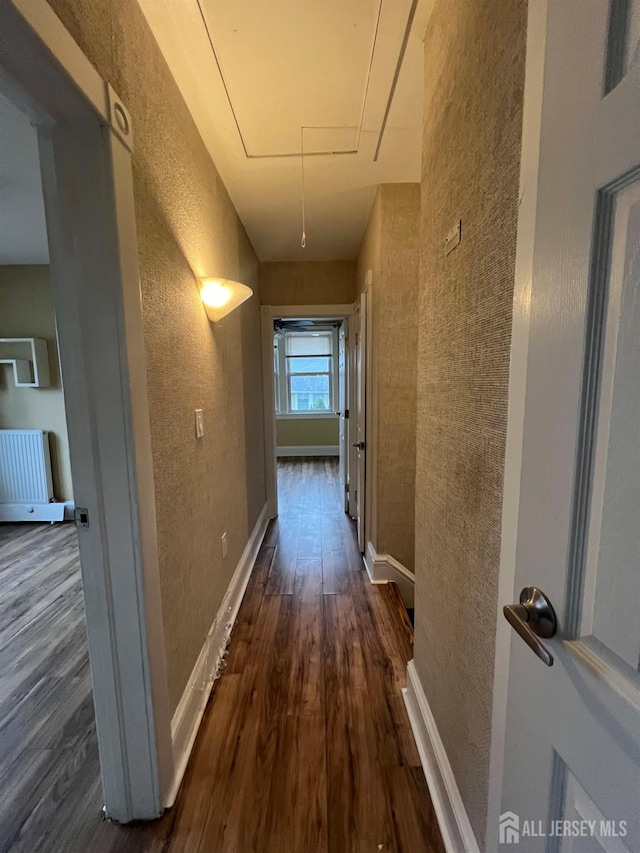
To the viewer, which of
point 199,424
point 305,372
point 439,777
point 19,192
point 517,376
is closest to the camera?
point 517,376

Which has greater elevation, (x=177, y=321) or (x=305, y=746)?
(x=177, y=321)

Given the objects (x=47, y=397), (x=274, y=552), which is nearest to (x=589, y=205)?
(x=274, y=552)

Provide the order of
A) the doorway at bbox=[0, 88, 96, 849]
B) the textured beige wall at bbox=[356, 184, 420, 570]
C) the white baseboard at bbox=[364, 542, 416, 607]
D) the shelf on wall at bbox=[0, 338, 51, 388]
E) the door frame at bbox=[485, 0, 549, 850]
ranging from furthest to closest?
the shelf on wall at bbox=[0, 338, 51, 388]
the white baseboard at bbox=[364, 542, 416, 607]
the textured beige wall at bbox=[356, 184, 420, 570]
the doorway at bbox=[0, 88, 96, 849]
the door frame at bbox=[485, 0, 549, 850]

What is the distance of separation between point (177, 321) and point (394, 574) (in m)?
2.02

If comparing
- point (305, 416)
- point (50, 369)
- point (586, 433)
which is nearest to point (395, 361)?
point (586, 433)

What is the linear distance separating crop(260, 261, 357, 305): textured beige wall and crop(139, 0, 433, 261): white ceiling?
1.11m

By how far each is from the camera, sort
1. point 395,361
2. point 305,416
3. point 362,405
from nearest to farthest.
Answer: point 395,361
point 362,405
point 305,416

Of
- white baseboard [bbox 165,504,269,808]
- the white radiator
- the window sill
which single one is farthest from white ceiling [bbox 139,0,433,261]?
the window sill

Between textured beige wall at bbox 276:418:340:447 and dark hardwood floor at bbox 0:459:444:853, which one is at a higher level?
textured beige wall at bbox 276:418:340:447

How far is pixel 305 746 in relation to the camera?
4.43 ft

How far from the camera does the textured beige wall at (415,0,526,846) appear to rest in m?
0.76

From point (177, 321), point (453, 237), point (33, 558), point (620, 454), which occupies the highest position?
point (453, 237)

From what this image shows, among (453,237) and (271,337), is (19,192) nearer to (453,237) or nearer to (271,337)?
(271,337)

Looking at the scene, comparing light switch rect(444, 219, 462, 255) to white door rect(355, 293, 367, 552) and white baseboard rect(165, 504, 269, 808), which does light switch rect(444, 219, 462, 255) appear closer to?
white door rect(355, 293, 367, 552)
